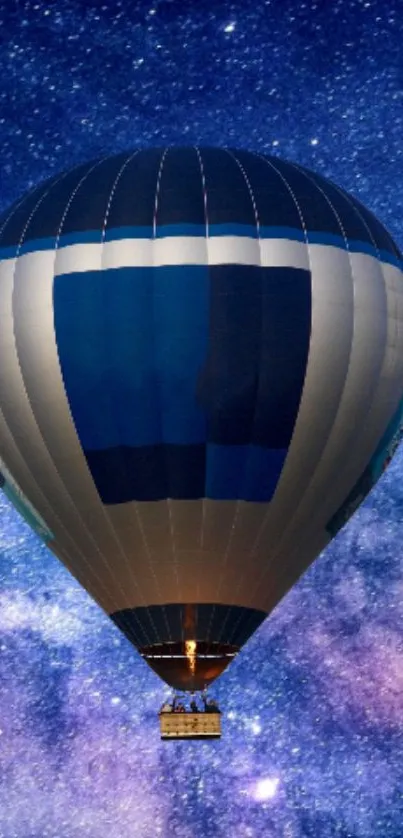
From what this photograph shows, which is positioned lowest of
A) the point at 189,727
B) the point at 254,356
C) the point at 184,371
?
the point at 189,727

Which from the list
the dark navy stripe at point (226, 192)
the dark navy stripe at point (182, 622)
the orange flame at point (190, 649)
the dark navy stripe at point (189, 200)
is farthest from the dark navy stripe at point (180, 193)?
the orange flame at point (190, 649)

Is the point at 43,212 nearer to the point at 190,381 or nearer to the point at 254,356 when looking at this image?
the point at 190,381

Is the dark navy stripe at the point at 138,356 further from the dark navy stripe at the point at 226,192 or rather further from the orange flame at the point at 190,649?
the orange flame at the point at 190,649

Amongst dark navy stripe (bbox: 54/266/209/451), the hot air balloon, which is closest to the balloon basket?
the hot air balloon

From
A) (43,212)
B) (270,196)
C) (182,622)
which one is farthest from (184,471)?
(43,212)

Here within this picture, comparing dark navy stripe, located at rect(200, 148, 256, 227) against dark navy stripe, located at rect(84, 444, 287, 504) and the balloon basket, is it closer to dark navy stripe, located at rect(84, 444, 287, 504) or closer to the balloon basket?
dark navy stripe, located at rect(84, 444, 287, 504)

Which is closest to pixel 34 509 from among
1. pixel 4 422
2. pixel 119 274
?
pixel 4 422

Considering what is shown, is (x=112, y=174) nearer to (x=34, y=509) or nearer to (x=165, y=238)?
(x=165, y=238)
